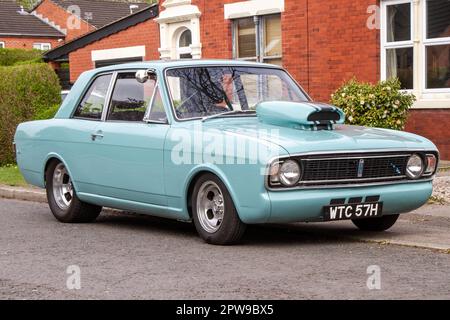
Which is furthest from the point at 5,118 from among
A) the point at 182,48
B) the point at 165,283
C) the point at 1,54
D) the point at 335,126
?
the point at 1,54

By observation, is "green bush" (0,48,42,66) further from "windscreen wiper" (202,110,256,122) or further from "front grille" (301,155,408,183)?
"front grille" (301,155,408,183)

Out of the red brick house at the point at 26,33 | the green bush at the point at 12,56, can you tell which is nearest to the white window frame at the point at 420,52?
the green bush at the point at 12,56

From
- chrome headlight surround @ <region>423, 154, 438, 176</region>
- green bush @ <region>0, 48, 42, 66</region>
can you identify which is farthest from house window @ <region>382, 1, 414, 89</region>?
green bush @ <region>0, 48, 42, 66</region>

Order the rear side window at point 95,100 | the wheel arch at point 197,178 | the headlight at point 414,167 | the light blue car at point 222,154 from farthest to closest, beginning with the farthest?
the rear side window at point 95,100, the headlight at point 414,167, the wheel arch at point 197,178, the light blue car at point 222,154

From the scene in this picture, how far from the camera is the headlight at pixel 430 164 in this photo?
820cm

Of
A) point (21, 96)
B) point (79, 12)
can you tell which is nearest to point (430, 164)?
point (21, 96)

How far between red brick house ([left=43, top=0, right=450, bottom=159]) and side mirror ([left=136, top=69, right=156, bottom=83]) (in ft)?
22.4

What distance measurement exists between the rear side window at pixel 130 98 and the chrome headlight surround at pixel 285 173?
199cm

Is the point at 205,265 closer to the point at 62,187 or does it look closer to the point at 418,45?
the point at 62,187

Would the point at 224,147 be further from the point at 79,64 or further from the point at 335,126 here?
the point at 79,64

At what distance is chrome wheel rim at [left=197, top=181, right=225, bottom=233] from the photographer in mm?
7918

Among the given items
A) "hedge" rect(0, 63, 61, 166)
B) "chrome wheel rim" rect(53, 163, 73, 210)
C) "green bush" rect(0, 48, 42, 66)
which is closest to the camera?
"chrome wheel rim" rect(53, 163, 73, 210)

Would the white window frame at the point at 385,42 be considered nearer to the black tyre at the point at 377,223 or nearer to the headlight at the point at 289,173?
the black tyre at the point at 377,223
